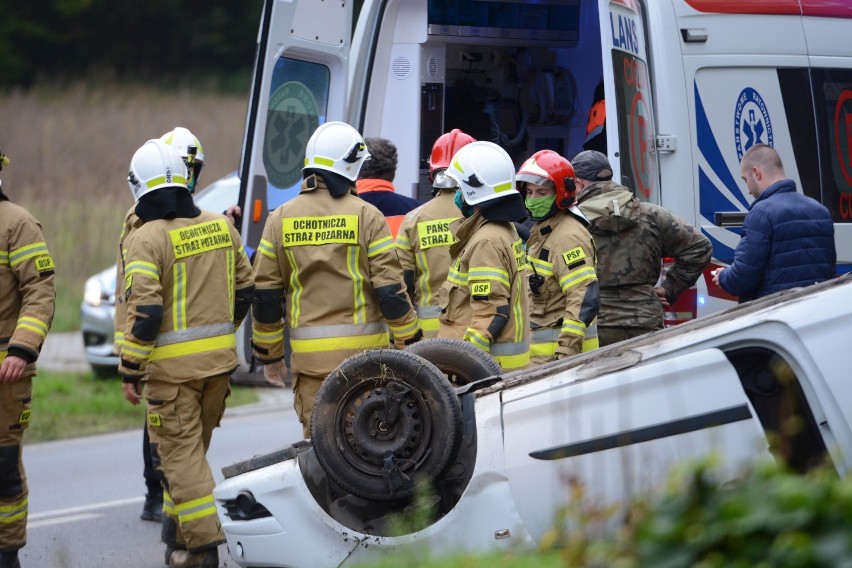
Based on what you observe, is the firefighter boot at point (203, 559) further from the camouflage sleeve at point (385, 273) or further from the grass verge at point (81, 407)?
the grass verge at point (81, 407)

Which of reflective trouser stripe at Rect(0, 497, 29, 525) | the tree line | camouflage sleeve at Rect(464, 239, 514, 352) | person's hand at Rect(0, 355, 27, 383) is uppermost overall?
the tree line

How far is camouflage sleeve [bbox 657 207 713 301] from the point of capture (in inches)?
251

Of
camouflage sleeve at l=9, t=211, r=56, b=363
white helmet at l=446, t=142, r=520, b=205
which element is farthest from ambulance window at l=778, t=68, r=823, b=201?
camouflage sleeve at l=9, t=211, r=56, b=363

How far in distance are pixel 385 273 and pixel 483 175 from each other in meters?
0.63

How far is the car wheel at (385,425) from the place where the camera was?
400cm

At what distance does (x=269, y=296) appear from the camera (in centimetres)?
577

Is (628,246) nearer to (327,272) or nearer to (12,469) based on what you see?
(327,272)

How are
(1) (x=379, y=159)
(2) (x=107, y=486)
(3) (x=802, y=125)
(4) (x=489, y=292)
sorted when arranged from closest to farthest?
1. (4) (x=489, y=292)
2. (1) (x=379, y=159)
3. (3) (x=802, y=125)
4. (2) (x=107, y=486)

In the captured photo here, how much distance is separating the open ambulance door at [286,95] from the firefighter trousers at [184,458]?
140 cm

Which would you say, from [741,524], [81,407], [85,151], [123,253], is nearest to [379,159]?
[123,253]

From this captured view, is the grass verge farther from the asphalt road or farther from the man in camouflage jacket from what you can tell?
the man in camouflage jacket

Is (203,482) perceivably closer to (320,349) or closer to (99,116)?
(320,349)

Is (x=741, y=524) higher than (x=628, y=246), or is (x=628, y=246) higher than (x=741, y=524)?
(x=628, y=246)

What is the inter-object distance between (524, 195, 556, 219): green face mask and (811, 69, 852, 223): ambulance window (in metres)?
2.13
